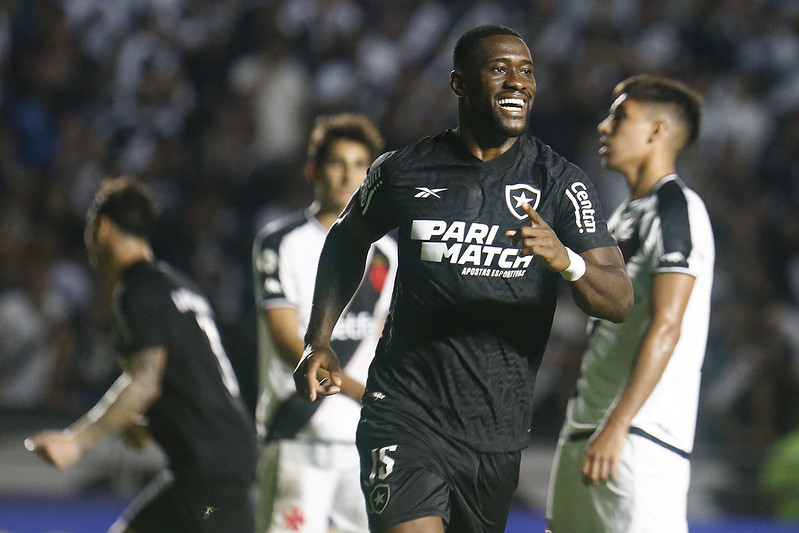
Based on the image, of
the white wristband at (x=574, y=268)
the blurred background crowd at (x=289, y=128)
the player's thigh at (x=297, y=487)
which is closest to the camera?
the white wristband at (x=574, y=268)

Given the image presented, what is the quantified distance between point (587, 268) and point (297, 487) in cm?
236

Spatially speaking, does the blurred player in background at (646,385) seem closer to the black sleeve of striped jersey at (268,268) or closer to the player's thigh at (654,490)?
the player's thigh at (654,490)

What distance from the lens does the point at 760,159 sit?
460 inches

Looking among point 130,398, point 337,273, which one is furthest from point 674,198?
point 130,398

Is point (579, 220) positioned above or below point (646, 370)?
above

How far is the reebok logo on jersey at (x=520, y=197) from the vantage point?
413cm

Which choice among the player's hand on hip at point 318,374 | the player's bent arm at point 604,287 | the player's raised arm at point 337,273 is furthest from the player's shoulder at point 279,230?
the player's bent arm at point 604,287

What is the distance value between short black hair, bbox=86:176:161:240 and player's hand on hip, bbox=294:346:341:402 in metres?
1.66

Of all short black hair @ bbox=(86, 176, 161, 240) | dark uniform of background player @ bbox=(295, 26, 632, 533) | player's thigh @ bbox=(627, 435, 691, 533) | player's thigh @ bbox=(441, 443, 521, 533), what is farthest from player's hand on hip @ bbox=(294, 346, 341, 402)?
short black hair @ bbox=(86, 176, 161, 240)

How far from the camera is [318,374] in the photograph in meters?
4.16

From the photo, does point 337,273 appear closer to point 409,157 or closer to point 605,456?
point 409,157

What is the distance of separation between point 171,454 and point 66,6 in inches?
350

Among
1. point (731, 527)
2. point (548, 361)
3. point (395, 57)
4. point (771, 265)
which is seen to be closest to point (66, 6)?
point (395, 57)

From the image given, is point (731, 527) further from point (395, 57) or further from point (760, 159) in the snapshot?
point (395, 57)
